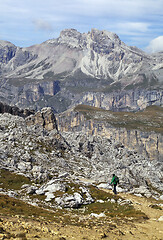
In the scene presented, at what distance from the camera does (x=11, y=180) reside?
59562 millimetres

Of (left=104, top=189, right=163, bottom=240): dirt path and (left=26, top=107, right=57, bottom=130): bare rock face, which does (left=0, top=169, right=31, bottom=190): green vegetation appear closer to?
(left=104, top=189, right=163, bottom=240): dirt path

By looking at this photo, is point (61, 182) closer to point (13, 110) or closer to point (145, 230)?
point (145, 230)

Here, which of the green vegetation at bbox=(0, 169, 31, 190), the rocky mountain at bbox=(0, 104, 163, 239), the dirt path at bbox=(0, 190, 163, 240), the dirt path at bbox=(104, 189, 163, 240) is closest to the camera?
the dirt path at bbox=(0, 190, 163, 240)

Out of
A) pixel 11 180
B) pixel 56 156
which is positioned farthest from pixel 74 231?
pixel 56 156

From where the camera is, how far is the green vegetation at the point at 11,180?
55.4 metres

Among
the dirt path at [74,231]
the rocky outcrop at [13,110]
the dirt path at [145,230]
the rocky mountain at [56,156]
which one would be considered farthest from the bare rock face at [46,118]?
the dirt path at [74,231]

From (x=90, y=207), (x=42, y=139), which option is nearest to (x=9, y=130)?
(x=42, y=139)

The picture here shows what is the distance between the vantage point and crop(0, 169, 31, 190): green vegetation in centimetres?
5537

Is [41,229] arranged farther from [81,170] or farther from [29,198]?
[81,170]

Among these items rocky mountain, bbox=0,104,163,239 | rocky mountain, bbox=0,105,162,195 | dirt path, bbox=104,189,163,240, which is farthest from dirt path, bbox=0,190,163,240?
rocky mountain, bbox=0,105,162,195

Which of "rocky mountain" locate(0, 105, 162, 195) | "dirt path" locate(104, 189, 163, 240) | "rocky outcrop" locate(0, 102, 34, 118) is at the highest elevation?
"rocky outcrop" locate(0, 102, 34, 118)

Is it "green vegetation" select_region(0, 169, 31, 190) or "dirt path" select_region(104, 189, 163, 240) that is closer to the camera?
"dirt path" select_region(104, 189, 163, 240)

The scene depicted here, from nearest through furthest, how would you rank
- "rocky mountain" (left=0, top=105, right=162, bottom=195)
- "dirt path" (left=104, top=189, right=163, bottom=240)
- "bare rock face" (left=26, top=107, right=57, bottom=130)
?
"dirt path" (left=104, top=189, right=163, bottom=240) → "rocky mountain" (left=0, top=105, right=162, bottom=195) → "bare rock face" (left=26, top=107, right=57, bottom=130)

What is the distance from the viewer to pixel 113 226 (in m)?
27.9
